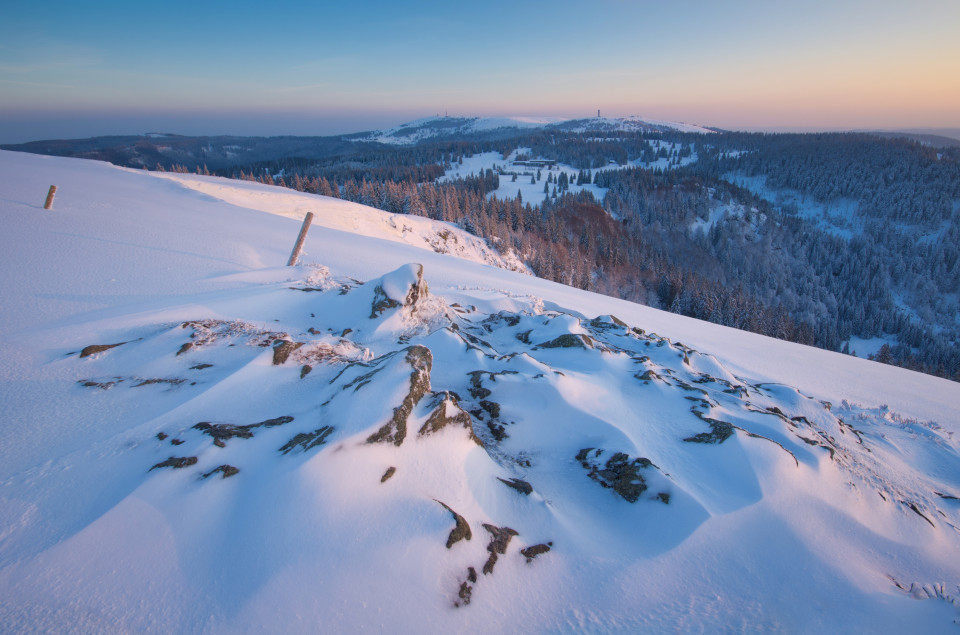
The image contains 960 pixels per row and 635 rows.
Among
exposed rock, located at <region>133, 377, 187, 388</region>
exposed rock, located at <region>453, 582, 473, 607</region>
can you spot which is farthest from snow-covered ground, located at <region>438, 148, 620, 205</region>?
exposed rock, located at <region>453, 582, 473, 607</region>

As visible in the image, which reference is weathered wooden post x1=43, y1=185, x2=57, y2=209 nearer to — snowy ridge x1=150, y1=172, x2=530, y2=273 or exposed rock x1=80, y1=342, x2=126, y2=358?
snowy ridge x1=150, y1=172, x2=530, y2=273

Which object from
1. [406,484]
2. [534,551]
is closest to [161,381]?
[406,484]

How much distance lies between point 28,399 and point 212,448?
9.91ft

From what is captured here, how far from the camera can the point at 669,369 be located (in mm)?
9242

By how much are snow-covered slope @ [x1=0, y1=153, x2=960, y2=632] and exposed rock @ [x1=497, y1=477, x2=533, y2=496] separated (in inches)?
1.6

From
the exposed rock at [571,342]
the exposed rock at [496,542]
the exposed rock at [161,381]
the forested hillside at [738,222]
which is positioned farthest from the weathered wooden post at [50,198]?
the forested hillside at [738,222]

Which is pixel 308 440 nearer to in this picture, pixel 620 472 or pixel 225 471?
pixel 225 471

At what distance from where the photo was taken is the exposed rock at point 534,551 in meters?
3.75

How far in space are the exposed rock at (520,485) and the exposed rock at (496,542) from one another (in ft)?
1.76

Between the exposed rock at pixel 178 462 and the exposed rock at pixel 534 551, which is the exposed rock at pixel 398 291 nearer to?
the exposed rock at pixel 178 462

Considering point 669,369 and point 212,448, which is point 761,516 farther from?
point 212,448

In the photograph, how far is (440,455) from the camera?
14.5 feet

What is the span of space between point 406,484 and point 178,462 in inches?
94.3

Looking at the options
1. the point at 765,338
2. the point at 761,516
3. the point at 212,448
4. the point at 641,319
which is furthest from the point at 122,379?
the point at 765,338
